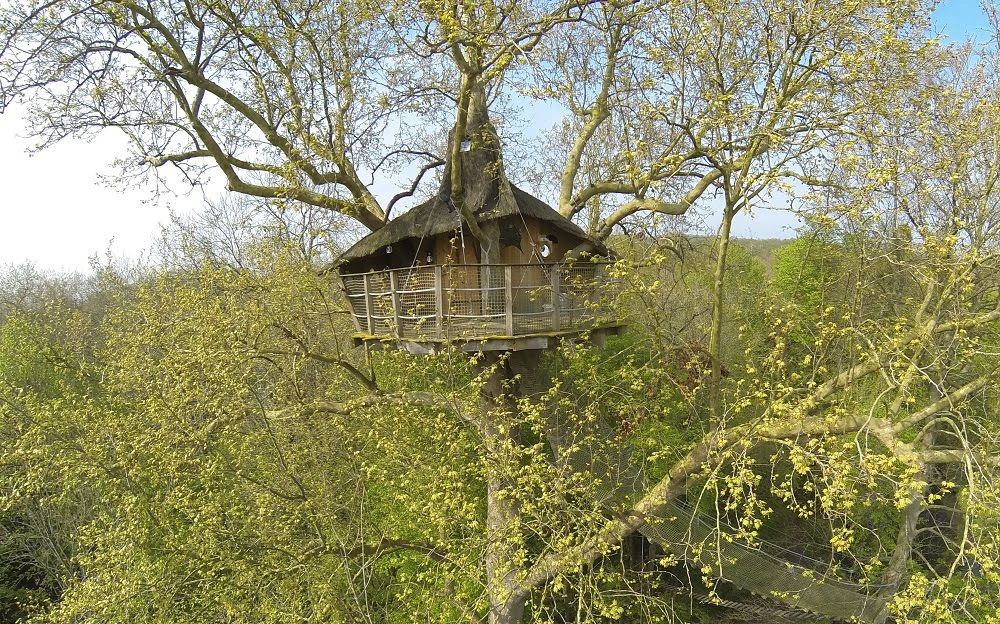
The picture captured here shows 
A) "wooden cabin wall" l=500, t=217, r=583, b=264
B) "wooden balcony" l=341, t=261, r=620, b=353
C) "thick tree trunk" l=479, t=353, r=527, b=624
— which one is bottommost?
"thick tree trunk" l=479, t=353, r=527, b=624

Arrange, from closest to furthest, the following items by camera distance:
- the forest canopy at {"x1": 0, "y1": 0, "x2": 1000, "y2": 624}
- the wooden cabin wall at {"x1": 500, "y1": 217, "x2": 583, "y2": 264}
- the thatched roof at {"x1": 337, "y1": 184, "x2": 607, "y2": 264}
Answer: the forest canopy at {"x1": 0, "y1": 0, "x2": 1000, "y2": 624} < the thatched roof at {"x1": 337, "y1": 184, "x2": 607, "y2": 264} < the wooden cabin wall at {"x1": 500, "y1": 217, "x2": 583, "y2": 264}

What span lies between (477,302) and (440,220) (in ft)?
4.89

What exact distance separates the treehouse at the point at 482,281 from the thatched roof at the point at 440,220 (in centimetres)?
2

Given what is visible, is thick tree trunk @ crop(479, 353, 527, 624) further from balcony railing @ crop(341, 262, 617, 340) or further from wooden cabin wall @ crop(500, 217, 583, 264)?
wooden cabin wall @ crop(500, 217, 583, 264)

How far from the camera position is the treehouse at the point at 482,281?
7.10m

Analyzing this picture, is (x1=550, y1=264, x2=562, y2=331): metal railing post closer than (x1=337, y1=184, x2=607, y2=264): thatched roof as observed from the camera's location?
Yes

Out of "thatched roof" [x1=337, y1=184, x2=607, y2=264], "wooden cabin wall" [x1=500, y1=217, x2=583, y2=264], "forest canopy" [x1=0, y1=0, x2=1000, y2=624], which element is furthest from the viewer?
"wooden cabin wall" [x1=500, y1=217, x2=583, y2=264]

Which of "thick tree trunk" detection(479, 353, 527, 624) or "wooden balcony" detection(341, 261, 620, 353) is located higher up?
"wooden balcony" detection(341, 261, 620, 353)

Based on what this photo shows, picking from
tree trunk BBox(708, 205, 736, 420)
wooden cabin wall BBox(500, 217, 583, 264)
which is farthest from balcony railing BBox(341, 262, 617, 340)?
tree trunk BBox(708, 205, 736, 420)

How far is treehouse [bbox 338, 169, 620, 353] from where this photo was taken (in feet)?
23.3

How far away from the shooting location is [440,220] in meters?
8.30

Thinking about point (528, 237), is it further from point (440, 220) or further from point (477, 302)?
point (477, 302)

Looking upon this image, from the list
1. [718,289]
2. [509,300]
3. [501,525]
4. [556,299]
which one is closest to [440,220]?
[509,300]

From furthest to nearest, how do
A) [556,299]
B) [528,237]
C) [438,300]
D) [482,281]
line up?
1. [528,237]
2. [482,281]
3. [556,299]
4. [438,300]
